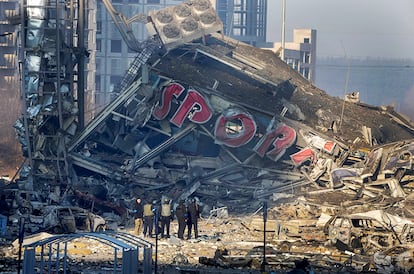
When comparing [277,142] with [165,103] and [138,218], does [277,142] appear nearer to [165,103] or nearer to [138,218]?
[165,103]

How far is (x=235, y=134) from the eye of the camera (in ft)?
120

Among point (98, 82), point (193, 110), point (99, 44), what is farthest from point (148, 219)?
point (99, 44)

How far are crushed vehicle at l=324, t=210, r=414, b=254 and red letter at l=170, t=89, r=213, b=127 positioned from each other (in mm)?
9854

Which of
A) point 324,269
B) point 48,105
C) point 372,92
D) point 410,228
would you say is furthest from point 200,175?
point 372,92

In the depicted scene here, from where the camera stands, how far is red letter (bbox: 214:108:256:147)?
119ft

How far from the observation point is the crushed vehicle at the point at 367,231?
2616cm

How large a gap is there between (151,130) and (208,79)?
2.94 meters

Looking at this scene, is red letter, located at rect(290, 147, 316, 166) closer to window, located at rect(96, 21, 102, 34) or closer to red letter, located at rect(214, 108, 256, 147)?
red letter, located at rect(214, 108, 256, 147)

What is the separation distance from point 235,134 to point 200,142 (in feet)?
4.78

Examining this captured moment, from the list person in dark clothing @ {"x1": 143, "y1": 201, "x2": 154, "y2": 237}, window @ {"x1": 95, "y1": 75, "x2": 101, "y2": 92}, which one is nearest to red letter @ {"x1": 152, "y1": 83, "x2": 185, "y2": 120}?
person in dark clothing @ {"x1": 143, "y1": 201, "x2": 154, "y2": 237}

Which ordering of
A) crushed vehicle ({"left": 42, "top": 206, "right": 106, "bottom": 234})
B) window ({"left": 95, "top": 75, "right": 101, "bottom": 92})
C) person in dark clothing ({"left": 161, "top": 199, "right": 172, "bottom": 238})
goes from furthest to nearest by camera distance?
window ({"left": 95, "top": 75, "right": 101, "bottom": 92}) → crushed vehicle ({"left": 42, "top": 206, "right": 106, "bottom": 234}) → person in dark clothing ({"left": 161, "top": 199, "right": 172, "bottom": 238})

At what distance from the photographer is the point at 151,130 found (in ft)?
123

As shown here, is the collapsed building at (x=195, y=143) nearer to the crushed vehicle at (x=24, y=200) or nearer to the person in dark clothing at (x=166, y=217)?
the crushed vehicle at (x=24, y=200)

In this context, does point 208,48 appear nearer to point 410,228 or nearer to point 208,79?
point 208,79
